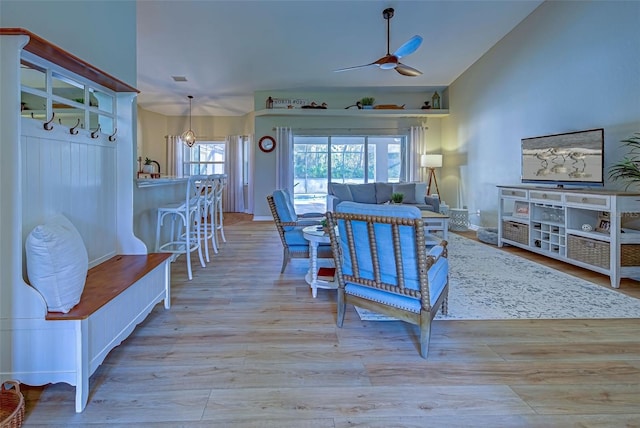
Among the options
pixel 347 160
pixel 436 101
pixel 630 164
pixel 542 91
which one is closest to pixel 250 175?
pixel 347 160

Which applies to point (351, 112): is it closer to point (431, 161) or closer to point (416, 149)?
point (416, 149)

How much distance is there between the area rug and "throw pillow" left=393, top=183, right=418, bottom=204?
2.63 metres

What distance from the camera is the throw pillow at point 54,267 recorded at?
1546 millimetres

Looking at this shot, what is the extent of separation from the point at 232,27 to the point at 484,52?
174 inches

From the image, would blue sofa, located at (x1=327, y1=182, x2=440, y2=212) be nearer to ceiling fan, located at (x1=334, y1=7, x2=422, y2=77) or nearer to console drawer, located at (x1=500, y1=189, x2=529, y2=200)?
console drawer, located at (x1=500, y1=189, x2=529, y2=200)

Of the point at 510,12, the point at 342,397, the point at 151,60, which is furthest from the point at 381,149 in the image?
the point at 342,397

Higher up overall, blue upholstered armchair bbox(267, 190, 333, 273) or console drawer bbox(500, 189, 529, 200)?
console drawer bbox(500, 189, 529, 200)

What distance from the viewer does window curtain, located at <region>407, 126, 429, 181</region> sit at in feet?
27.2

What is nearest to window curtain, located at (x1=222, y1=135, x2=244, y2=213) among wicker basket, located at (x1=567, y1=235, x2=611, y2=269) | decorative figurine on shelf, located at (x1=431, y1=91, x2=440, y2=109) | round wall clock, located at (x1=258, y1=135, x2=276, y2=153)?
round wall clock, located at (x1=258, y1=135, x2=276, y2=153)

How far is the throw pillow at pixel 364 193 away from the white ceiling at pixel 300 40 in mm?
2206

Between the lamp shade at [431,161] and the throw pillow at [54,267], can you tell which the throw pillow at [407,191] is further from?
the throw pillow at [54,267]

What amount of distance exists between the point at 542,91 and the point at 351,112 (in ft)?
12.5

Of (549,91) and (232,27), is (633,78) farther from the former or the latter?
(232,27)

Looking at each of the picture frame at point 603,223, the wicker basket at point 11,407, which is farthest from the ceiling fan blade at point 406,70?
the wicker basket at point 11,407
